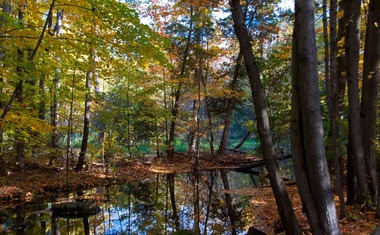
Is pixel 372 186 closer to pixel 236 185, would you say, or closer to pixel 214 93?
pixel 236 185

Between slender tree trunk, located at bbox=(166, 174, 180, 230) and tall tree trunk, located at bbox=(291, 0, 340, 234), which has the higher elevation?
tall tree trunk, located at bbox=(291, 0, 340, 234)

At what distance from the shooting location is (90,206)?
24.5ft

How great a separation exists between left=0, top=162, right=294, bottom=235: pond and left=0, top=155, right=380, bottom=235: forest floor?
1.48 ft

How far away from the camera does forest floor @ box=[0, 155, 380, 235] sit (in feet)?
15.0

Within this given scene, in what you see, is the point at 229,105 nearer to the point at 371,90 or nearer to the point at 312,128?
the point at 371,90

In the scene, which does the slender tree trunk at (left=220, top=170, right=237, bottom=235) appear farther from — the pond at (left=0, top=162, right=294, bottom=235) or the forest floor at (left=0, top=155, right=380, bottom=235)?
the forest floor at (left=0, top=155, right=380, bottom=235)

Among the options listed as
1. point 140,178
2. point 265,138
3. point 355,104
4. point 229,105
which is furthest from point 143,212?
point 229,105

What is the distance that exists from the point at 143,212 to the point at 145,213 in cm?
12

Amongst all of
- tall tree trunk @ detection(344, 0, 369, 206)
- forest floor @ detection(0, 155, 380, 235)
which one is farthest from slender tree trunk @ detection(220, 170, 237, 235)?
tall tree trunk @ detection(344, 0, 369, 206)

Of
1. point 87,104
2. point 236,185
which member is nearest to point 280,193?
point 236,185

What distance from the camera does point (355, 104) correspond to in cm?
472

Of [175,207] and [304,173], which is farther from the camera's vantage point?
[175,207]

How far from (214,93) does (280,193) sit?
11.9m

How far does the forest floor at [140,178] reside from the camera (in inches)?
181
